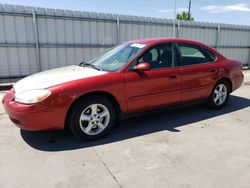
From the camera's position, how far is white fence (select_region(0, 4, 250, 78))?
843 cm

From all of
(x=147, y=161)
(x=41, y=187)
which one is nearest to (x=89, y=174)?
(x=41, y=187)

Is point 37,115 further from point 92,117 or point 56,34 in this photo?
point 56,34

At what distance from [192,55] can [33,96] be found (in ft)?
10.4

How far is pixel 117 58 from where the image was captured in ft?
14.4

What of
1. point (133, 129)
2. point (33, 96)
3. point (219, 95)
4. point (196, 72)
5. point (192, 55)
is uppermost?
point (192, 55)

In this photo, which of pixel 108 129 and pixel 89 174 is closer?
pixel 89 174

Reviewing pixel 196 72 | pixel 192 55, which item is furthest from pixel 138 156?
pixel 192 55

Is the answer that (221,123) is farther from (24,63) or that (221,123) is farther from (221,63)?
(24,63)

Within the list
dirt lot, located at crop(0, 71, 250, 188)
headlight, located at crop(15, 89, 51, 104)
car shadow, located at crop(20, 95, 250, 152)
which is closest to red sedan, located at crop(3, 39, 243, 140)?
headlight, located at crop(15, 89, 51, 104)

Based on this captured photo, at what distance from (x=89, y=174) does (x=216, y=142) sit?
6.77ft

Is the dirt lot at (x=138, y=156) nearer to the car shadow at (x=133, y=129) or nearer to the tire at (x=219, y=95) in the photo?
the car shadow at (x=133, y=129)

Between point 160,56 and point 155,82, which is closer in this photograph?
point 155,82

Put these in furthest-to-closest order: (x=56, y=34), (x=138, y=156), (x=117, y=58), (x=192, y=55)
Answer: (x=56, y=34) < (x=192, y=55) < (x=117, y=58) < (x=138, y=156)

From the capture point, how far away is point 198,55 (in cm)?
502
